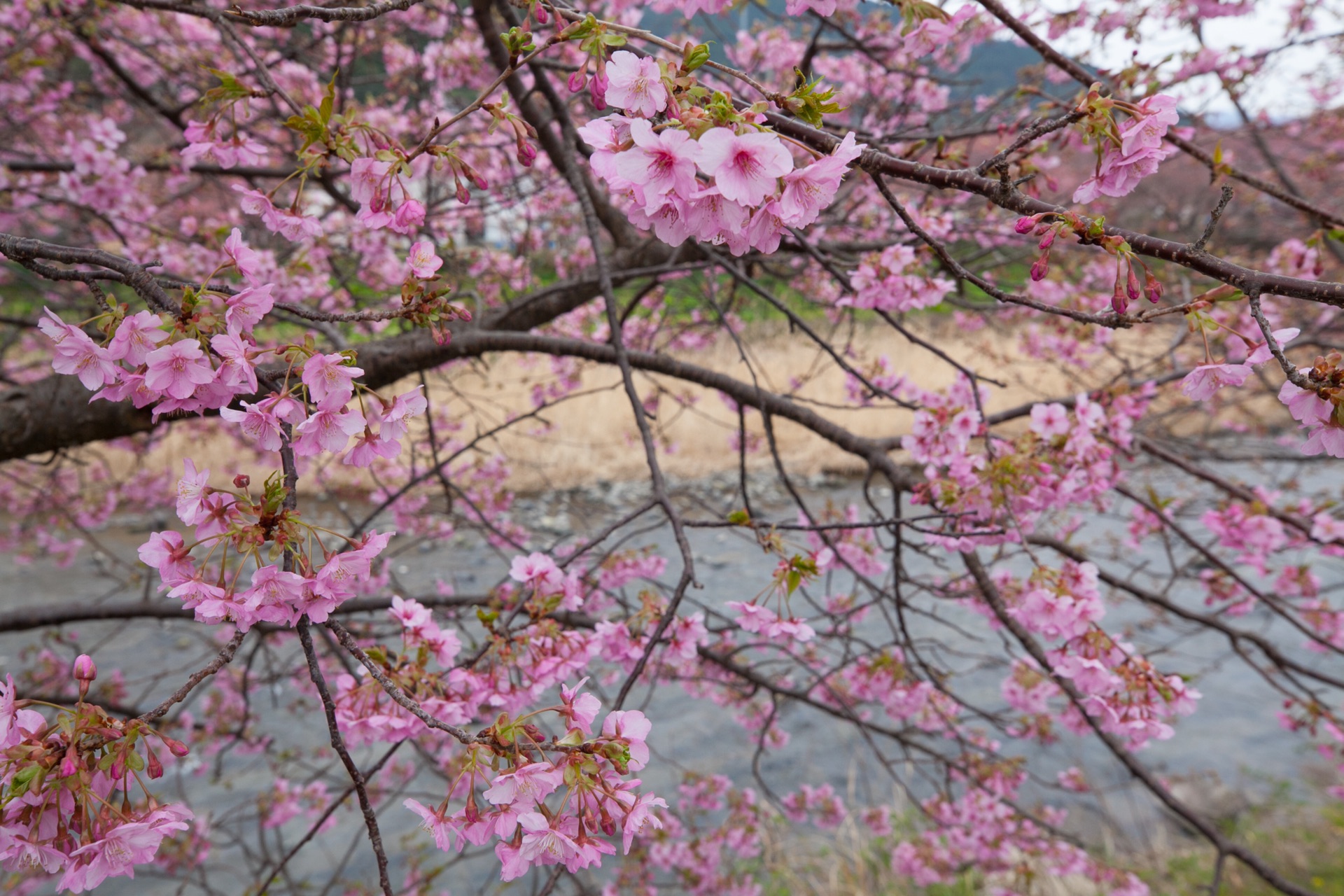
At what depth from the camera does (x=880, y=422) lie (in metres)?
10.4

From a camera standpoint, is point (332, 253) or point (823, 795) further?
point (823, 795)

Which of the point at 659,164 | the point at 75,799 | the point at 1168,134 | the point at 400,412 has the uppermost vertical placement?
the point at 1168,134

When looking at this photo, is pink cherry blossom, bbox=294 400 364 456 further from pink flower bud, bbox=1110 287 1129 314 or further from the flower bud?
pink flower bud, bbox=1110 287 1129 314

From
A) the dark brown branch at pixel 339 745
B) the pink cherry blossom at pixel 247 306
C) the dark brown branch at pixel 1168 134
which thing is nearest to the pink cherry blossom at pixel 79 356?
the pink cherry blossom at pixel 247 306

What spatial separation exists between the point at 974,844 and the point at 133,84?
4.20m

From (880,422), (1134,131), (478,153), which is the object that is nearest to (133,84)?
(478,153)

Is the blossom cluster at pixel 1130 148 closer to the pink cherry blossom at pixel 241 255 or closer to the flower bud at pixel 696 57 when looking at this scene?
the flower bud at pixel 696 57

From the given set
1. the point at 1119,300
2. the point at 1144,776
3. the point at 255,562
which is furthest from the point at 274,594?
the point at 1144,776

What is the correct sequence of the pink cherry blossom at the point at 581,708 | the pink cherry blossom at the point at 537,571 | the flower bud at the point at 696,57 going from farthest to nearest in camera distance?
1. the pink cherry blossom at the point at 537,571
2. the pink cherry blossom at the point at 581,708
3. the flower bud at the point at 696,57

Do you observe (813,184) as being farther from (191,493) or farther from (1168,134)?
(1168,134)

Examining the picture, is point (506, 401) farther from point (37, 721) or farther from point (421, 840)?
point (37, 721)

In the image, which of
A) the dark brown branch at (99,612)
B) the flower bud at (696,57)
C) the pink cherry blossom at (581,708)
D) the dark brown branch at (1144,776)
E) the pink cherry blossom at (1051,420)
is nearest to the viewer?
the flower bud at (696,57)

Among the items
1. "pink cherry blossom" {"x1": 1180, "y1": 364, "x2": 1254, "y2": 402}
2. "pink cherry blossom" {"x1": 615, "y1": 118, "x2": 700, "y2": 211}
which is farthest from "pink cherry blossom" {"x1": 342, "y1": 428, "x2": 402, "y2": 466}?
"pink cherry blossom" {"x1": 1180, "y1": 364, "x2": 1254, "y2": 402}

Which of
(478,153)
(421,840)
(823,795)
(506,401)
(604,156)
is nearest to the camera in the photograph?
(604,156)
